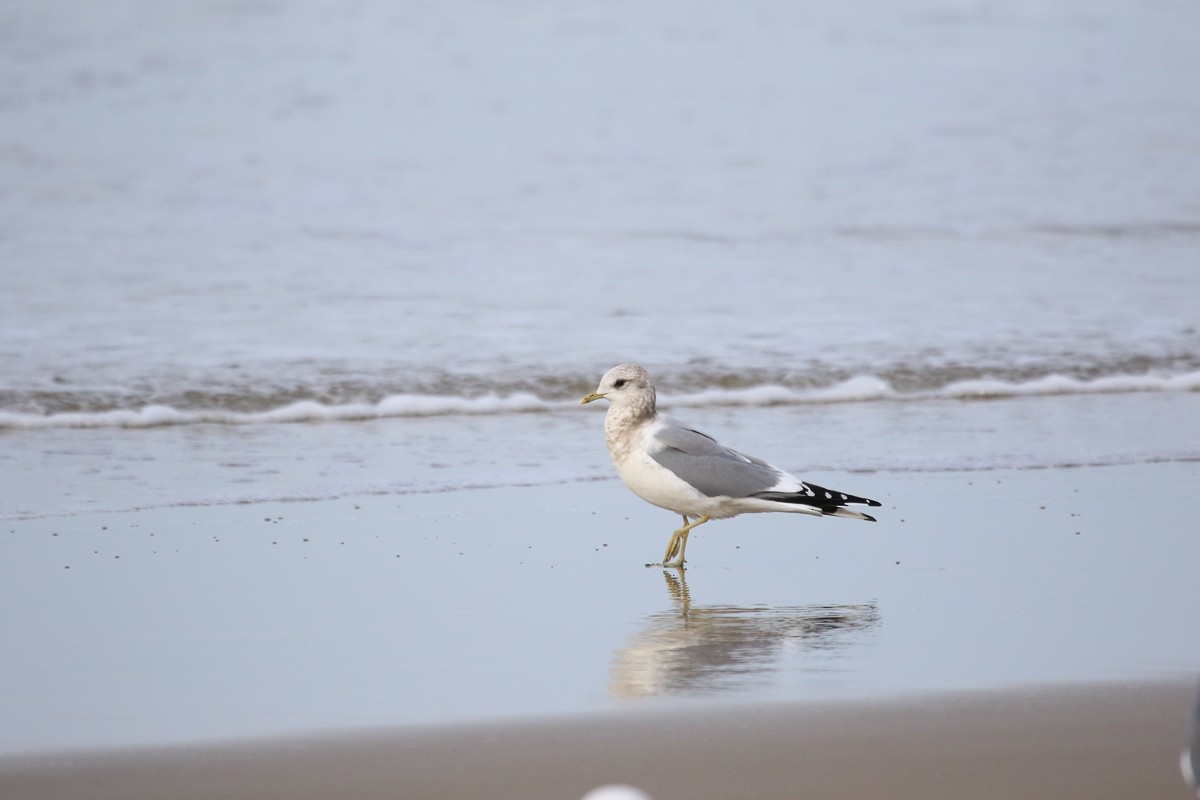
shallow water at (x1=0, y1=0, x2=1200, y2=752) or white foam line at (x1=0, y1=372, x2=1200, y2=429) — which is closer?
shallow water at (x1=0, y1=0, x2=1200, y2=752)

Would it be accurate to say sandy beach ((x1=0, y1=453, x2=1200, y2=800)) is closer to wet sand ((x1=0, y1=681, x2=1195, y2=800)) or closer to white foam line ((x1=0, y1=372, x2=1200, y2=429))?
wet sand ((x1=0, y1=681, x2=1195, y2=800))

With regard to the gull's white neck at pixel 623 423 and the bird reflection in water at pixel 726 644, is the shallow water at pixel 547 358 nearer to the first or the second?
the bird reflection in water at pixel 726 644

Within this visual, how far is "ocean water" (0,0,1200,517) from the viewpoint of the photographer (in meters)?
7.38

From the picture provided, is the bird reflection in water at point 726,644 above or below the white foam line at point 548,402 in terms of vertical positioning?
below

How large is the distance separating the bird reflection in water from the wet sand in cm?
25

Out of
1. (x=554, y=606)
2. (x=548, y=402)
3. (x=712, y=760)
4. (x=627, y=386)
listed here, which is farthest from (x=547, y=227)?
(x=712, y=760)

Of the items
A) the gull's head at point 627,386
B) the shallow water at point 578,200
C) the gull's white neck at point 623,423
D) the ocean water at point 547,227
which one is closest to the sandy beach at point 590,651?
the gull's white neck at point 623,423

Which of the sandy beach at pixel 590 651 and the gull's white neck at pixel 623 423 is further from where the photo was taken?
the gull's white neck at pixel 623 423

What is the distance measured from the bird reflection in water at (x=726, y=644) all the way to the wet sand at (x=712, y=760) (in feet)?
0.82

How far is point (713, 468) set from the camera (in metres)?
4.99

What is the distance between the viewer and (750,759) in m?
3.11

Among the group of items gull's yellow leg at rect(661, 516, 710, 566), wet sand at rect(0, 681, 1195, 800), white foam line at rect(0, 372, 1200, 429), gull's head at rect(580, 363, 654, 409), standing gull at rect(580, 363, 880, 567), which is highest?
white foam line at rect(0, 372, 1200, 429)

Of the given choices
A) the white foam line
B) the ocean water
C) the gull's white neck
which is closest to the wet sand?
the gull's white neck

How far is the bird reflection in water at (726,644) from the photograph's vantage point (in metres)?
3.62
